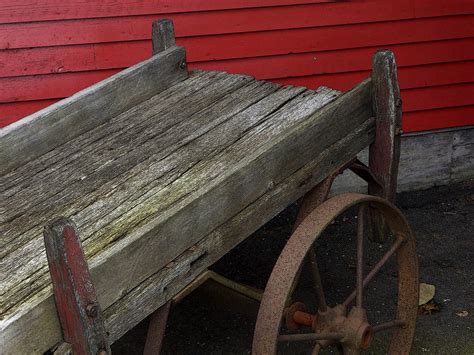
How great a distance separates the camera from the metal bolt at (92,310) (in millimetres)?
2016

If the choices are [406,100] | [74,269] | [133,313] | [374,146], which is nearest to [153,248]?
[133,313]

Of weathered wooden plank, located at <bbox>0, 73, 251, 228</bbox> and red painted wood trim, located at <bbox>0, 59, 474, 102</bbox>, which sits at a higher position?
weathered wooden plank, located at <bbox>0, 73, 251, 228</bbox>

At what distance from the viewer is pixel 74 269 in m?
1.96

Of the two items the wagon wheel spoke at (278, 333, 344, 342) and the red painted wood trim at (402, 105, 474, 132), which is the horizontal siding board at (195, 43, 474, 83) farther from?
the wagon wheel spoke at (278, 333, 344, 342)

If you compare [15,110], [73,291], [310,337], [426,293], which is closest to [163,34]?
[15,110]

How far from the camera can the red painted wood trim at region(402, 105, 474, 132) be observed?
5176mm

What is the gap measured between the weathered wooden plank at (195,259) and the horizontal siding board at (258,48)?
1.69 m

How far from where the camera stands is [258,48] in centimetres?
473

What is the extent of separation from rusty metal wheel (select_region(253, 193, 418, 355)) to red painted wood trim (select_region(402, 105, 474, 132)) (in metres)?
2.12

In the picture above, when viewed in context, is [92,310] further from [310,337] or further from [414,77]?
[414,77]

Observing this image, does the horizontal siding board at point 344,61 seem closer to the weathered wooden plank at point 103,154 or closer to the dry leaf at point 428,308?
the weathered wooden plank at point 103,154

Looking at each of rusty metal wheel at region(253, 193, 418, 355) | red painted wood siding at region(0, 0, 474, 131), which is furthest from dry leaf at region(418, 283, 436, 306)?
red painted wood siding at region(0, 0, 474, 131)

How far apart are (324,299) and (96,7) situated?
2.26m

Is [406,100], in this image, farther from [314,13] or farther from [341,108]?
[341,108]
